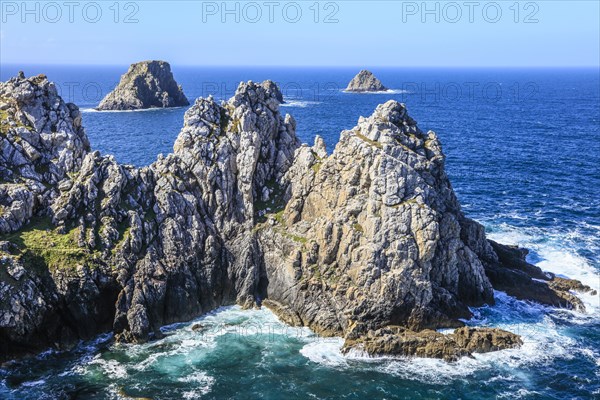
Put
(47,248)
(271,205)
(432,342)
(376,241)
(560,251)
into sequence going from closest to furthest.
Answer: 1. (432,342)
2. (47,248)
3. (376,241)
4. (271,205)
5. (560,251)

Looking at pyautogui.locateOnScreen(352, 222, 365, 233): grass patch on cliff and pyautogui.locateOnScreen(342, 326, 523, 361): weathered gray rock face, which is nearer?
pyautogui.locateOnScreen(342, 326, 523, 361): weathered gray rock face

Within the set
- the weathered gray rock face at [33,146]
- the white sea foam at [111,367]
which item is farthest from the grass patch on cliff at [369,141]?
the white sea foam at [111,367]

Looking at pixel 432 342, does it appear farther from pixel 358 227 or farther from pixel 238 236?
pixel 238 236

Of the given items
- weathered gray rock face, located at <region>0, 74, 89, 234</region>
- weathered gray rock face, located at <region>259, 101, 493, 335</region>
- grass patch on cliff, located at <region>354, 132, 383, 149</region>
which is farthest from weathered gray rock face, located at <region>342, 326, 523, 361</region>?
weathered gray rock face, located at <region>0, 74, 89, 234</region>

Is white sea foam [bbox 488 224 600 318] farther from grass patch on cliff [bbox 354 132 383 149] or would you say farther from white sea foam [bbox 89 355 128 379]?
white sea foam [bbox 89 355 128 379]

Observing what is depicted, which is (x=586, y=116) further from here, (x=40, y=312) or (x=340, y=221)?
(x=40, y=312)

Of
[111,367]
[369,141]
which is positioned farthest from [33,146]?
[369,141]

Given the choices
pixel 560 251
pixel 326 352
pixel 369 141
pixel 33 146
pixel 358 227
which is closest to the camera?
pixel 326 352
